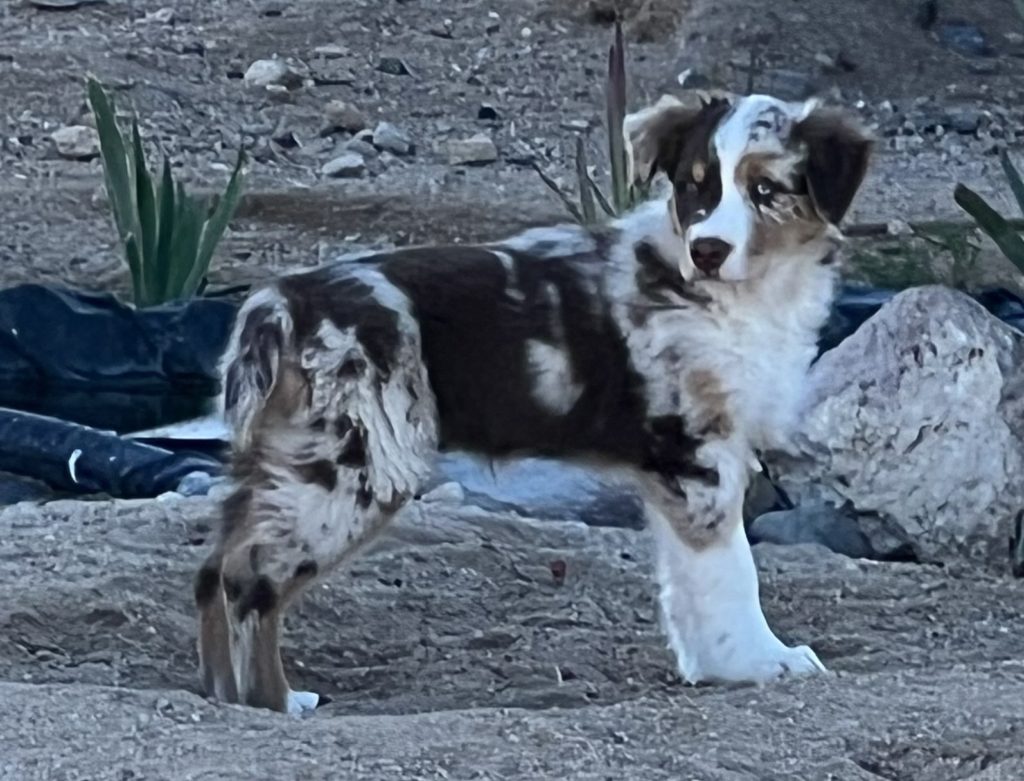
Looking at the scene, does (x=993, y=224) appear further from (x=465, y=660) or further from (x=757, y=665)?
(x=465, y=660)

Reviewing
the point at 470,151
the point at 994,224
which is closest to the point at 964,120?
the point at 470,151

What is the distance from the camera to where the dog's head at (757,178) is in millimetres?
4785

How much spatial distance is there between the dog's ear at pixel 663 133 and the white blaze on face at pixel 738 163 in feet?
0.41

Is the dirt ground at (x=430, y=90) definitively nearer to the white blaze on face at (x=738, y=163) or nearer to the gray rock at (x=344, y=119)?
the gray rock at (x=344, y=119)

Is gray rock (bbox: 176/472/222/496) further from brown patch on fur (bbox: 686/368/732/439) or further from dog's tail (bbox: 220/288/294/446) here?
brown patch on fur (bbox: 686/368/732/439)

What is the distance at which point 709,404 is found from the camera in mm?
4867

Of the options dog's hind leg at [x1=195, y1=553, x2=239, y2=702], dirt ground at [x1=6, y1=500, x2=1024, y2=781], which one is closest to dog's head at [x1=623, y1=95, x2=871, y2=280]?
dirt ground at [x1=6, y1=500, x2=1024, y2=781]

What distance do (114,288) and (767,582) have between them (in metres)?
4.96

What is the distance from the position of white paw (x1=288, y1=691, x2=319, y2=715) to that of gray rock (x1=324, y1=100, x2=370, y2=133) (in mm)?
9467

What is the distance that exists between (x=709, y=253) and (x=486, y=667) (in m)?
1.23

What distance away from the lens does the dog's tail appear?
4.70 metres

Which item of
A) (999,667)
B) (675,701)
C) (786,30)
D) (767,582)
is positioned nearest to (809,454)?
(767,582)

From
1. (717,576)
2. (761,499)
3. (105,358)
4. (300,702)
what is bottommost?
(105,358)

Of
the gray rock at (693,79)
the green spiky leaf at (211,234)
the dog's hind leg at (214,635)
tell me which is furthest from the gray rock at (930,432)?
the gray rock at (693,79)
